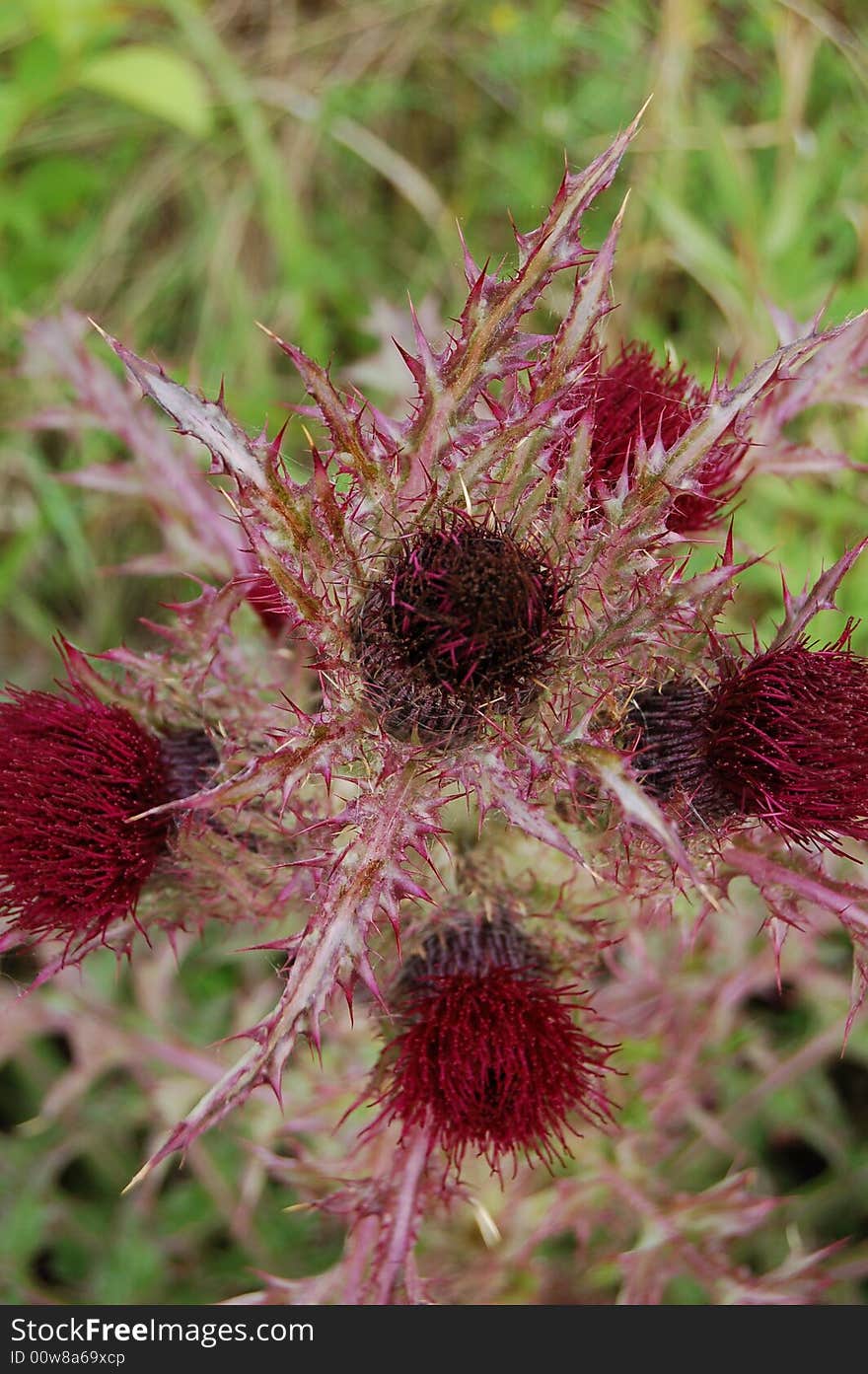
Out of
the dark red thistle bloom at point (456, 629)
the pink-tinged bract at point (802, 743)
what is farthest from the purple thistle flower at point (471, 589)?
the pink-tinged bract at point (802, 743)

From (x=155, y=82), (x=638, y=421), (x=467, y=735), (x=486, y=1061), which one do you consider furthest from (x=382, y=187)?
(x=486, y=1061)

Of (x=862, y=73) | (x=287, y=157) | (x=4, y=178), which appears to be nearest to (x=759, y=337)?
(x=862, y=73)

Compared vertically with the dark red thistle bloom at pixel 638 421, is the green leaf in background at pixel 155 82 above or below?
below

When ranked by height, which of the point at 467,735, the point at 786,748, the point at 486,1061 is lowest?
the point at 486,1061

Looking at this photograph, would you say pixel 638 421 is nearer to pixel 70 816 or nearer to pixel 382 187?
pixel 70 816

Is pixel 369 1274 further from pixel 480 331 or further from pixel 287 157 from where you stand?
pixel 287 157

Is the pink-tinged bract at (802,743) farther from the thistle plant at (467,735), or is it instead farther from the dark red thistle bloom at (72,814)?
the dark red thistle bloom at (72,814)

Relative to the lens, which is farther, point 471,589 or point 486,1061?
point 486,1061
